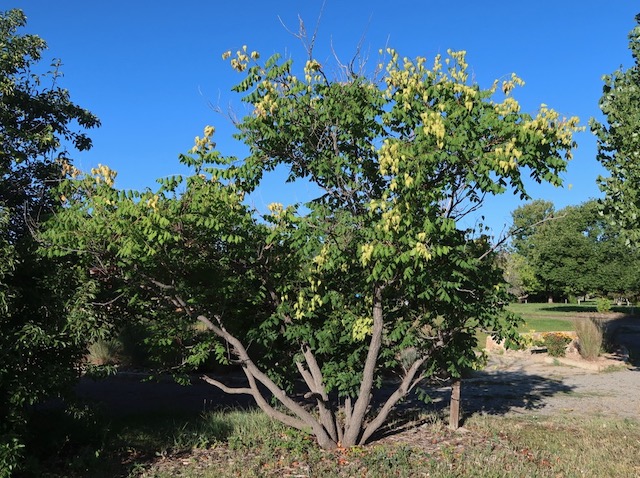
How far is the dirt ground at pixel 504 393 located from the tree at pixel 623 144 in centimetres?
343

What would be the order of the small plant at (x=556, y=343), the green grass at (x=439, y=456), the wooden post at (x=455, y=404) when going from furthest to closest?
the small plant at (x=556, y=343) → the wooden post at (x=455, y=404) → the green grass at (x=439, y=456)

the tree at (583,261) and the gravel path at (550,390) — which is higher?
the tree at (583,261)

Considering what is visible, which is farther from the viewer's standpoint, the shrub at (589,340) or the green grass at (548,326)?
the green grass at (548,326)

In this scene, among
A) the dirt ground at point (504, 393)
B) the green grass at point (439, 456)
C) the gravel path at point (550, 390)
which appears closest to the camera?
the green grass at point (439, 456)

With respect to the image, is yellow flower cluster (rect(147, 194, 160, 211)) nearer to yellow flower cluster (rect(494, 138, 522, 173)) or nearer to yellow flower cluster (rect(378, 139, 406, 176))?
yellow flower cluster (rect(378, 139, 406, 176))

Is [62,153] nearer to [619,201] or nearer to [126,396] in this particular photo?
[126,396]

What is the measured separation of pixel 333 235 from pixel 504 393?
296 inches

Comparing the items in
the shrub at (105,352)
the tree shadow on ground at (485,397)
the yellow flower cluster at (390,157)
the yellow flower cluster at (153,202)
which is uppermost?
the yellow flower cluster at (390,157)

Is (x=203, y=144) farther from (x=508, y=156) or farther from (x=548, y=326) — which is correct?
(x=548, y=326)

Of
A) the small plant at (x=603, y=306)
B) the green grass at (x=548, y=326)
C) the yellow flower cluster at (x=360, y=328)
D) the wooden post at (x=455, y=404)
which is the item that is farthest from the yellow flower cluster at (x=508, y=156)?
the small plant at (x=603, y=306)

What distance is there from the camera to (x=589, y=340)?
15711 millimetres

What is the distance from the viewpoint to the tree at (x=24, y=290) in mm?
5035

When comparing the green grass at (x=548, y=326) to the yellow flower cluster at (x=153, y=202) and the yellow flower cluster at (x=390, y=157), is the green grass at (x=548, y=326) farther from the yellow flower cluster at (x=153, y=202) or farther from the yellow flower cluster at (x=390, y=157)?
the yellow flower cluster at (x=153, y=202)

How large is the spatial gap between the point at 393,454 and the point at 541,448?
1.96 metres
